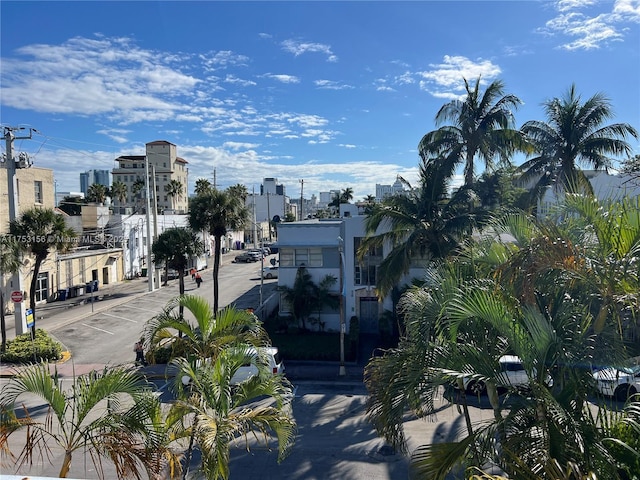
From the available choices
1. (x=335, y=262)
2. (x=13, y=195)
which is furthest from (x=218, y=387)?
(x=13, y=195)

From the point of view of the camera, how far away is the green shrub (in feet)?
62.9

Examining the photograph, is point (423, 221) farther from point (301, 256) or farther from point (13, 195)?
point (13, 195)

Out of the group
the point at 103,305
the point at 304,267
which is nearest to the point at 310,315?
the point at 304,267

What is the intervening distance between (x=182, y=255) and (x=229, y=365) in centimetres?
1831

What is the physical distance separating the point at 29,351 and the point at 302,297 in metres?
11.8

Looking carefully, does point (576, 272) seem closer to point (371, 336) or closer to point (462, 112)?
point (462, 112)

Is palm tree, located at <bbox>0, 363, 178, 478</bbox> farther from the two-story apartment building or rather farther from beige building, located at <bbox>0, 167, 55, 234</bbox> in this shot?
beige building, located at <bbox>0, 167, 55, 234</bbox>

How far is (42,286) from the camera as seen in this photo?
31.5 meters

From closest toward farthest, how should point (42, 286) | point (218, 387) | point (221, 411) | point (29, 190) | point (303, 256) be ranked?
1. point (221, 411)
2. point (218, 387)
3. point (303, 256)
4. point (29, 190)
5. point (42, 286)

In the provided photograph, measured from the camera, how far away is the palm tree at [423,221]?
52.5ft

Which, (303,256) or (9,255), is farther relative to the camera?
(303,256)

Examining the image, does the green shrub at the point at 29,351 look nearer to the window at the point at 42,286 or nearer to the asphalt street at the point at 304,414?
the asphalt street at the point at 304,414

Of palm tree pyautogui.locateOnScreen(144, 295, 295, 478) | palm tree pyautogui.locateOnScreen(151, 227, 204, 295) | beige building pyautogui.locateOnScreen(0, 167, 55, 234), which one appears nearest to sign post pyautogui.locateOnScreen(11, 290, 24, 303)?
palm tree pyautogui.locateOnScreen(151, 227, 204, 295)

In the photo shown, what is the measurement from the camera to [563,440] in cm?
379
